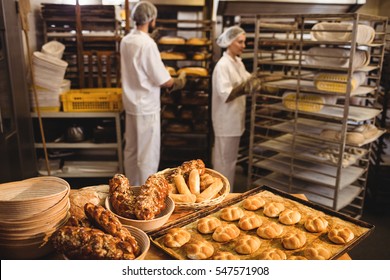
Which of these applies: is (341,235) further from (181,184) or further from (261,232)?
(181,184)

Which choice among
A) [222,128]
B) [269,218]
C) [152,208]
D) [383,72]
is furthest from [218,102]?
[152,208]

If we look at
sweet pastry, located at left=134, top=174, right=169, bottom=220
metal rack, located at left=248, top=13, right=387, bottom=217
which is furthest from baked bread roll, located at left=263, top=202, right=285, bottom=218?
metal rack, located at left=248, top=13, right=387, bottom=217

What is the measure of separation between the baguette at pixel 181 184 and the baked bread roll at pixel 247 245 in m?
0.33

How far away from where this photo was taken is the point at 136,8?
315 cm

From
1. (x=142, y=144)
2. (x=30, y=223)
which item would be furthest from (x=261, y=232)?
(x=142, y=144)

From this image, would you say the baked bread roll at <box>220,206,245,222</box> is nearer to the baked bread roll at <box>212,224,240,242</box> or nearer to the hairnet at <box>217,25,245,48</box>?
the baked bread roll at <box>212,224,240,242</box>

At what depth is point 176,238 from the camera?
1331 mm

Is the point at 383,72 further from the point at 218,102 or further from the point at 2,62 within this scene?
the point at 2,62

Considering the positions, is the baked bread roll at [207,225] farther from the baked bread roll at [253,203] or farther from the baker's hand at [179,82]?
the baker's hand at [179,82]

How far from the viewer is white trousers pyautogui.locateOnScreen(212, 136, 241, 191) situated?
3.43 m

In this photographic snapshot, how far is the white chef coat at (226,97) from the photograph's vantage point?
128 inches

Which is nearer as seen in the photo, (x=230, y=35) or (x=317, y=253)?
(x=317, y=253)

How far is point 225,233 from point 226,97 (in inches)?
78.1
